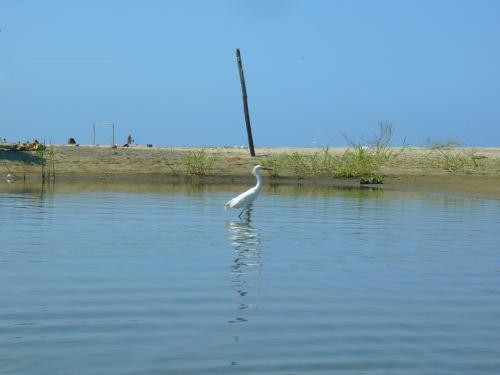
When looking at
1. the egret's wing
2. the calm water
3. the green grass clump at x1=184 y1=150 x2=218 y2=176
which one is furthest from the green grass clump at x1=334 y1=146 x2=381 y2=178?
the calm water

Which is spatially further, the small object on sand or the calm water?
the small object on sand

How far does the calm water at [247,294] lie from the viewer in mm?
6566

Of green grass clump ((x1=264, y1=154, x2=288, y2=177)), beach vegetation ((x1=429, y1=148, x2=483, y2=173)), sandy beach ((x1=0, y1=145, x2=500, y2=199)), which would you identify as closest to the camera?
sandy beach ((x1=0, y1=145, x2=500, y2=199))

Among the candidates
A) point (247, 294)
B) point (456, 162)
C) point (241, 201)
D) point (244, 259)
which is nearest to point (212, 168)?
point (456, 162)

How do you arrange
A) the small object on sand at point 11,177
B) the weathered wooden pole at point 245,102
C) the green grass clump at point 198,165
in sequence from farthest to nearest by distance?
the weathered wooden pole at point 245,102
the green grass clump at point 198,165
the small object on sand at point 11,177

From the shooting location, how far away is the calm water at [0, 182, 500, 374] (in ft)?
21.5

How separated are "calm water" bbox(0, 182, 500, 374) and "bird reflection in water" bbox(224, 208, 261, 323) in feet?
0.12

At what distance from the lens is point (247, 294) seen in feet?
29.8

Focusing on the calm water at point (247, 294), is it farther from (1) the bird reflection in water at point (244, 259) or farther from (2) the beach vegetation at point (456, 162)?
(2) the beach vegetation at point (456, 162)

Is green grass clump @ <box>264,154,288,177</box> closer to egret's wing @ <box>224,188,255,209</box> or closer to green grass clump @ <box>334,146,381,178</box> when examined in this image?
green grass clump @ <box>334,146,381,178</box>

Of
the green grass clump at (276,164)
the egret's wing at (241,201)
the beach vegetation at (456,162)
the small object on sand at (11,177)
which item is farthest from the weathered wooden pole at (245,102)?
the egret's wing at (241,201)

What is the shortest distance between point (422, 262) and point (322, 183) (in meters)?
19.9

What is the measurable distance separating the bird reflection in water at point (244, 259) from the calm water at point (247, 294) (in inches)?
1.5

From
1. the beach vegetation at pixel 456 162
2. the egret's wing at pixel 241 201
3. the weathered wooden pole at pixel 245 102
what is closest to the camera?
the egret's wing at pixel 241 201
